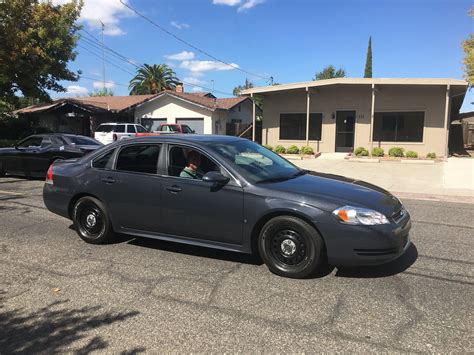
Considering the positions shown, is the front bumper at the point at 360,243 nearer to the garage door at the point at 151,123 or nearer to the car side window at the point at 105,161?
the car side window at the point at 105,161

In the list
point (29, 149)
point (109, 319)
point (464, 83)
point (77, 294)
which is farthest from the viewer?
point (464, 83)

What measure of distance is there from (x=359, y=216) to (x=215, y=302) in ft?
5.46

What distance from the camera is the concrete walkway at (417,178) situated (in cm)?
1044

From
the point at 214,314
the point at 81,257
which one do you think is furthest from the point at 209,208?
the point at 81,257

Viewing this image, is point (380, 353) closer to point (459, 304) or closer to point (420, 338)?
point (420, 338)

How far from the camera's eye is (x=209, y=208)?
15.7ft

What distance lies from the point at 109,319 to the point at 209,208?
1670mm

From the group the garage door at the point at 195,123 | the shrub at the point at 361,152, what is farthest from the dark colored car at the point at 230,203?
the garage door at the point at 195,123

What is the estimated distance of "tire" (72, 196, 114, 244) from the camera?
5.66 m

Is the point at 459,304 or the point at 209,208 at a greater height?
the point at 209,208

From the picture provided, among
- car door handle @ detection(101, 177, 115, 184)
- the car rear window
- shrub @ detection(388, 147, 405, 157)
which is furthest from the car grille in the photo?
the car rear window

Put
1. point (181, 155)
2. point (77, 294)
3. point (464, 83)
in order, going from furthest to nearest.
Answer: point (464, 83) → point (181, 155) → point (77, 294)

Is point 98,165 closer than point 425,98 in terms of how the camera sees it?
Yes

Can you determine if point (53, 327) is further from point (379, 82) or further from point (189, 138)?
point (379, 82)
